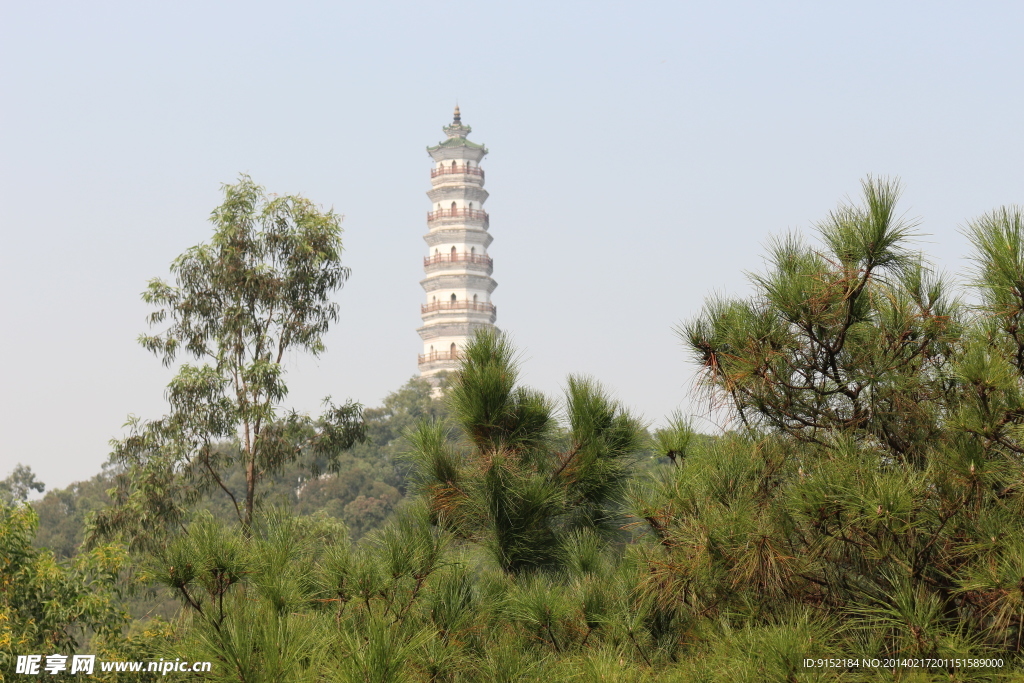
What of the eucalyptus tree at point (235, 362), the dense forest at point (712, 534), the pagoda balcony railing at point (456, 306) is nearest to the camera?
the dense forest at point (712, 534)

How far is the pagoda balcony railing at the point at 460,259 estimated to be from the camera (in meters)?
35.7

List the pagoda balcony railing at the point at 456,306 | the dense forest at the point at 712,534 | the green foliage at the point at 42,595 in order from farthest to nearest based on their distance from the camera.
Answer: the pagoda balcony railing at the point at 456,306, the green foliage at the point at 42,595, the dense forest at the point at 712,534

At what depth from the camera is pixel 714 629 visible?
3.47 metres

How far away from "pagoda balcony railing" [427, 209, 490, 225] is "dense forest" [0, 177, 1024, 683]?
31521 millimetres

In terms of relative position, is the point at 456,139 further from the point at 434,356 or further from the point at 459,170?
the point at 434,356

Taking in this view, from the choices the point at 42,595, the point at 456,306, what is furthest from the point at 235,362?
the point at 456,306

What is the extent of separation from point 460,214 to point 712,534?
33428mm

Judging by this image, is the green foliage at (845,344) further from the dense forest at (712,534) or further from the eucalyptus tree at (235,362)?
the eucalyptus tree at (235,362)

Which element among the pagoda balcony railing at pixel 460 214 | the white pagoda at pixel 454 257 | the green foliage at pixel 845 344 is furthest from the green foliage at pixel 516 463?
the pagoda balcony railing at pixel 460 214

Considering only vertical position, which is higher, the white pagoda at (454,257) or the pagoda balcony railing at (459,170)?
the pagoda balcony railing at (459,170)

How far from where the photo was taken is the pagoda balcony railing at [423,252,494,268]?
117 ft

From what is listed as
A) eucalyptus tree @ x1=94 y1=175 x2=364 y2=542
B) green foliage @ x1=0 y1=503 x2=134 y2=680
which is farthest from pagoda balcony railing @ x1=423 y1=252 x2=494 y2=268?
green foliage @ x1=0 y1=503 x2=134 y2=680

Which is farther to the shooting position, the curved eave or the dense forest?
the curved eave

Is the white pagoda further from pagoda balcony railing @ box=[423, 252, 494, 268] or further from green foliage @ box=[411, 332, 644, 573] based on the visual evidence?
green foliage @ box=[411, 332, 644, 573]
